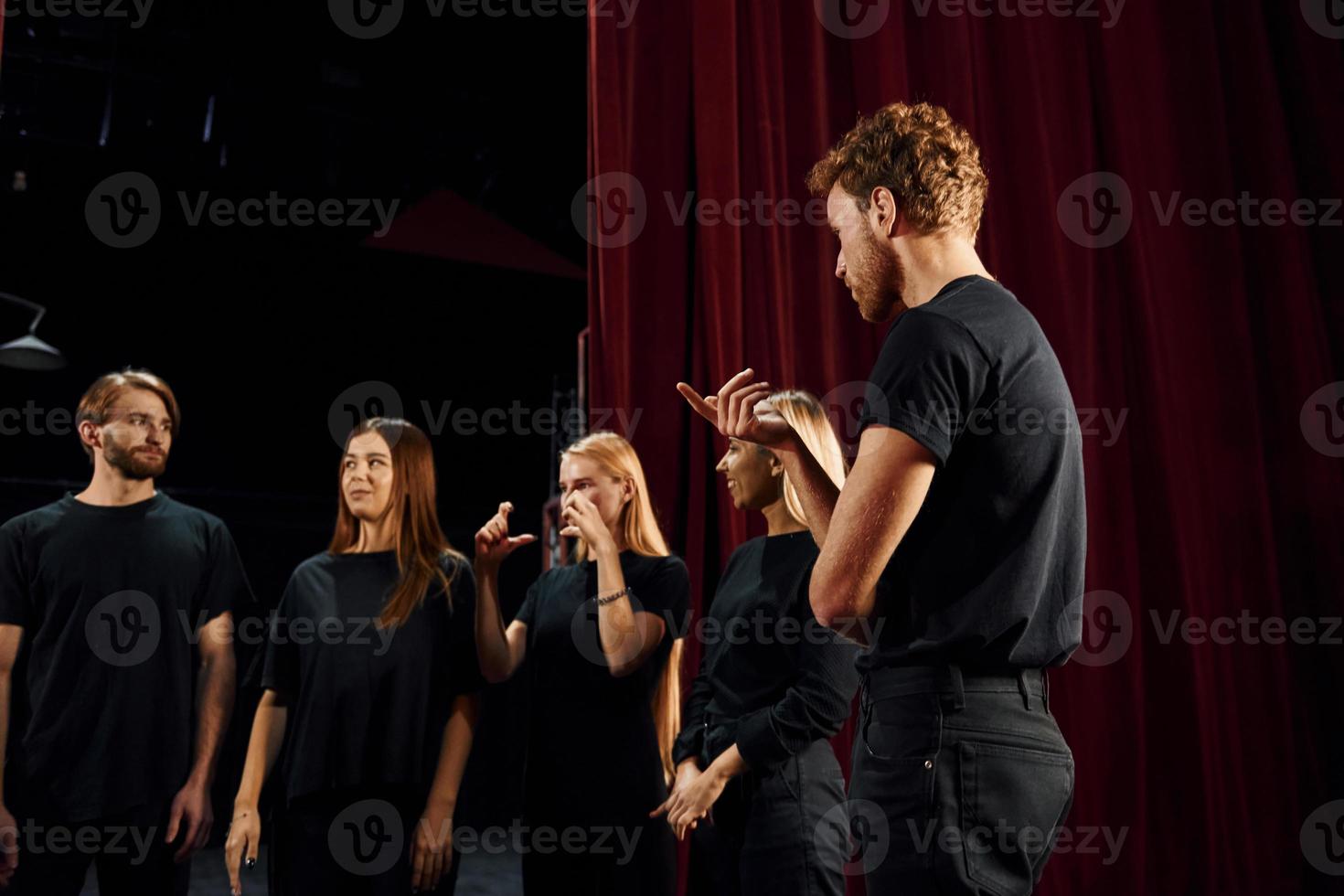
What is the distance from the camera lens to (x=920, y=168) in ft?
4.10

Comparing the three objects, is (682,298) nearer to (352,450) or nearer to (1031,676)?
(352,450)

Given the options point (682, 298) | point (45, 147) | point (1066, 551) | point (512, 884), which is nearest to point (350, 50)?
point (45, 147)

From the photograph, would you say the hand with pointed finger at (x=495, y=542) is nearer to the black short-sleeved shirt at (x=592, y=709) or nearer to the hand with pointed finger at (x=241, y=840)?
the black short-sleeved shirt at (x=592, y=709)

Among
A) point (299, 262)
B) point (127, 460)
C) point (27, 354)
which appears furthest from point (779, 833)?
point (299, 262)

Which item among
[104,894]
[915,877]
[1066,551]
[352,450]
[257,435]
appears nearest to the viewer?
[915,877]

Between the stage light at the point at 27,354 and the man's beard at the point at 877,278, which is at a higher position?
the stage light at the point at 27,354

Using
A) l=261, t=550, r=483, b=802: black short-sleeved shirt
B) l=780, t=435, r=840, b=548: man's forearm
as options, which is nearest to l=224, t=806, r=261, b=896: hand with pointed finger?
l=261, t=550, r=483, b=802: black short-sleeved shirt

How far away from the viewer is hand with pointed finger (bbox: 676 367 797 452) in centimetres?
118

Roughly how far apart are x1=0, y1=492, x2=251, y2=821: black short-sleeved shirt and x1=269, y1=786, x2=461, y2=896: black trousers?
1.21 ft

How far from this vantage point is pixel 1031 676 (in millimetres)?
1135

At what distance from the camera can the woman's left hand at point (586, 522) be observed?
2.16 metres

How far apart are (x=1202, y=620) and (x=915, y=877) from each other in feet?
7.02

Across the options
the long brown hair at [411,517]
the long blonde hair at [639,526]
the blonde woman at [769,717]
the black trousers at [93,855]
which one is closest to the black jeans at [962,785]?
the blonde woman at [769,717]

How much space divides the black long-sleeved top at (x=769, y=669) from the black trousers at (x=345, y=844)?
0.56 meters
